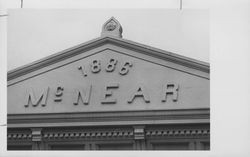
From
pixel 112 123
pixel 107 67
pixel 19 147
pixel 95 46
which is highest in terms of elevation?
pixel 95 46

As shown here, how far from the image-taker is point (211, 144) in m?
18.9

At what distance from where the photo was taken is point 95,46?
801 inches

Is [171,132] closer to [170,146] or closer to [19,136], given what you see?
[170,146]

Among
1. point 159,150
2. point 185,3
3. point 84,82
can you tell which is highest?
point 185,3

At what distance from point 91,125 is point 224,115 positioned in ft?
9.73

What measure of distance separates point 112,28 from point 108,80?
1.05 metres

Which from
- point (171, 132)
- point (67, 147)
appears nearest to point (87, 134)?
point (67, 147)

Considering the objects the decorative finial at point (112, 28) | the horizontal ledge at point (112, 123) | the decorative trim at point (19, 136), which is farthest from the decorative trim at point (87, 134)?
the decorative finial at point (112, 28)

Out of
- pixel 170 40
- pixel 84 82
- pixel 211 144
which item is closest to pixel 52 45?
pixel 84 82

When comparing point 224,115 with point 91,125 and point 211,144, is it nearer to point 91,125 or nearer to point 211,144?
point 211,144

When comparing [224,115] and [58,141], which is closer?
[224,115]

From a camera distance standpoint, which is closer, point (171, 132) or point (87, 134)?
point (171, 132)

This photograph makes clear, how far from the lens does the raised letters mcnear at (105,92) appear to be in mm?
19750

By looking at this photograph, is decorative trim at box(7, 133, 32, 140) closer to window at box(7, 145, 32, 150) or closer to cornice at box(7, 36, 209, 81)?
window at box(7, 145, 32, 150)
